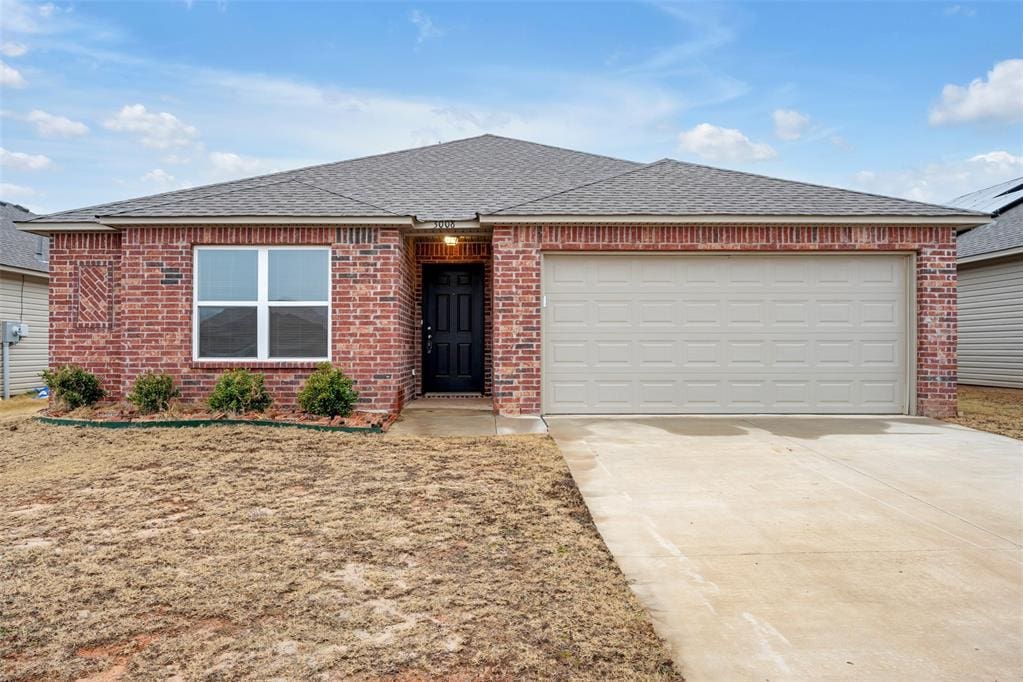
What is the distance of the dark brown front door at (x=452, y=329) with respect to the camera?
36.3 ft

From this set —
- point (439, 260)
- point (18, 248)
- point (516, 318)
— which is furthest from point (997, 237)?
point (18, 248)

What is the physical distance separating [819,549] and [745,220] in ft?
19.9

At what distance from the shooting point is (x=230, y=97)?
1669 cm

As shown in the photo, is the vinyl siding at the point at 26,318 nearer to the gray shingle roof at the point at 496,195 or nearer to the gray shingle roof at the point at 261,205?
the gray shingle roof at the point at 496,195

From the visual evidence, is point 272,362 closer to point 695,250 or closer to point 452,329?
point 452,329

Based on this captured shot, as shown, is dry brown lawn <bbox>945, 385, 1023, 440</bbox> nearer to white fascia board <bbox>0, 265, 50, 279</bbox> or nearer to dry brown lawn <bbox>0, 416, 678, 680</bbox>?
dry brown lawn <bbox>0, 416, 678, 680</bbox>

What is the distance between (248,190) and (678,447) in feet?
25.6

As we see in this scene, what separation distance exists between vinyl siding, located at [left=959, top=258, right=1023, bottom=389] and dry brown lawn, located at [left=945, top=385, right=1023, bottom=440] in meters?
0.46

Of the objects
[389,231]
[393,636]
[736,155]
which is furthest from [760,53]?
[736,155]

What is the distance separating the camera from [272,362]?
865cm

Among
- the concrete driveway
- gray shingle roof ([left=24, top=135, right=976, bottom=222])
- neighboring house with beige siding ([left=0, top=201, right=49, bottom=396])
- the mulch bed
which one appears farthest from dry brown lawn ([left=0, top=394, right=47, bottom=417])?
the concrete driveway

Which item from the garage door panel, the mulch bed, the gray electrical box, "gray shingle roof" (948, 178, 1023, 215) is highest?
"gray shingle roof" (948, 178, 1023, 215)

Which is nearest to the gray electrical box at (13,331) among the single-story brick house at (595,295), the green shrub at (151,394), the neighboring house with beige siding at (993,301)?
the single-story brick house at (595,295)

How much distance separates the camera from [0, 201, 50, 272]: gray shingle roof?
12598 mm
